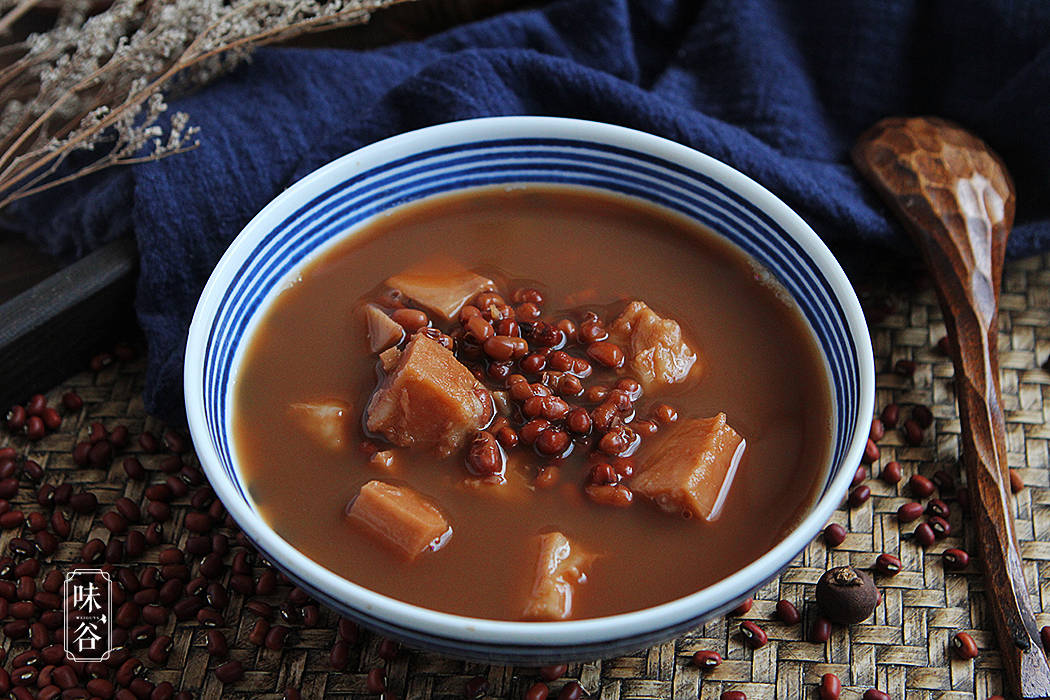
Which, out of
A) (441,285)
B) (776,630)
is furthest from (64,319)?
(776,630)

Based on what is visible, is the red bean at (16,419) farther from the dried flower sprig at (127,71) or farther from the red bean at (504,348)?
the red bean at (504,348)

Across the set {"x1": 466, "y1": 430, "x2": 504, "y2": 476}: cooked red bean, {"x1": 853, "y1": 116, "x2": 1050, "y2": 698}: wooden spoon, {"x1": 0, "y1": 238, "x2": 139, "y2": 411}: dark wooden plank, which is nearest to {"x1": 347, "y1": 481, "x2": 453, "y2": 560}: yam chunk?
{"x1": 466, "y1": 430, "x2": 504, "y2": 476}: cooked red bean

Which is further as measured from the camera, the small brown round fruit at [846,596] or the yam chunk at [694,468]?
the small brown round fruit at [846,596]

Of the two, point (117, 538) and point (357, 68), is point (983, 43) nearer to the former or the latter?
point (357, 68)

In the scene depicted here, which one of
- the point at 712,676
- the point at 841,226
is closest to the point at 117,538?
the point at 712,676

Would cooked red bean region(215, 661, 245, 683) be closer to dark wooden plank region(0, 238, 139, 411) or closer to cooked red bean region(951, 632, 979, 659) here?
dark wooden plank region(0, 238, 139, 411)

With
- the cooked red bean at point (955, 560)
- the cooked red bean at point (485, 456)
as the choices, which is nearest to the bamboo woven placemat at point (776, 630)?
the cooked red bean at point (955, 560)
